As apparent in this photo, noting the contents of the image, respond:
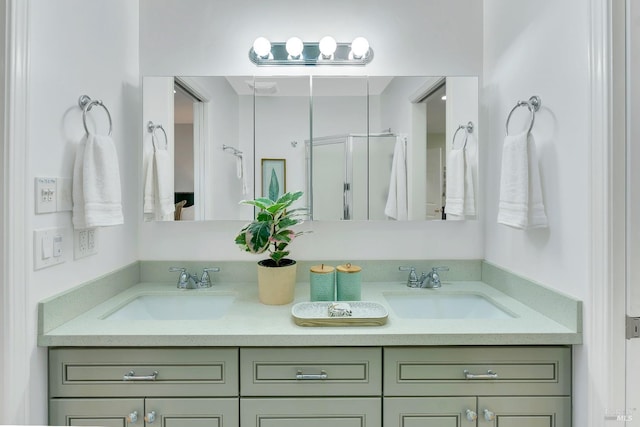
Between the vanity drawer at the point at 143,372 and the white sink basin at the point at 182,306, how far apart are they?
381 mm

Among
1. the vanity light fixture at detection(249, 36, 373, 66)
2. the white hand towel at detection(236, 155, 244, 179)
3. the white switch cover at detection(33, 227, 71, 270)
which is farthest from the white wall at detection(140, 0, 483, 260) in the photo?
the white switch cover at detection(33, 227, 71, 270)

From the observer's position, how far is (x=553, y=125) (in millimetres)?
1217

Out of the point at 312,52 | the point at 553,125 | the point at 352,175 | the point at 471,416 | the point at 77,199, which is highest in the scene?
the point at 312,52

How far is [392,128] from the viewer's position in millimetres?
1692

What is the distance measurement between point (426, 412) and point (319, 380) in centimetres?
38

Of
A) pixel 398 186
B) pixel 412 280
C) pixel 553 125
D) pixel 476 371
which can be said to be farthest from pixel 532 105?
pixel 476 371

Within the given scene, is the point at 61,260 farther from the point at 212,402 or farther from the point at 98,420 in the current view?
the point at 212,402

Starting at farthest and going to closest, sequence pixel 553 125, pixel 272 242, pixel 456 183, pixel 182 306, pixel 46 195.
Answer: pixel 456 183, pixel 182 306, pixel 272 242, pixel 553 125, pixel 46 195

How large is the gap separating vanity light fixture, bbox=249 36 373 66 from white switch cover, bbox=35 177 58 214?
105 centimetres

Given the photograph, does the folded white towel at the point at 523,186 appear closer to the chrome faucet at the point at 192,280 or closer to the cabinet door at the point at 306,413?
the cabinet door at the point at 306,413

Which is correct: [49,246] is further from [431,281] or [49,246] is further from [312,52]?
[431,281]

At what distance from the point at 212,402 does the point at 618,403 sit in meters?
1.27

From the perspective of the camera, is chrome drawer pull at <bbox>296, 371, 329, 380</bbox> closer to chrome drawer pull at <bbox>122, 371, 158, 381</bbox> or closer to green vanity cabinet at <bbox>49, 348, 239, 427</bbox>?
green vanity cabinet at <bbox>49, 348, 239, 427</bbox>

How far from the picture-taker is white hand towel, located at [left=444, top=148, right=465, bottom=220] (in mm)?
1679
